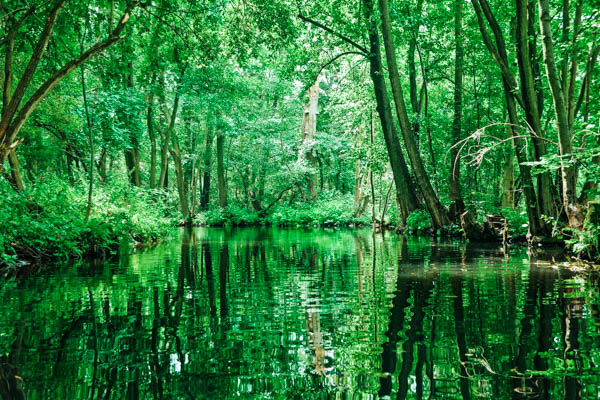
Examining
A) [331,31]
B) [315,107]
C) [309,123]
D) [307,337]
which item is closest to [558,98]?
[307,337]

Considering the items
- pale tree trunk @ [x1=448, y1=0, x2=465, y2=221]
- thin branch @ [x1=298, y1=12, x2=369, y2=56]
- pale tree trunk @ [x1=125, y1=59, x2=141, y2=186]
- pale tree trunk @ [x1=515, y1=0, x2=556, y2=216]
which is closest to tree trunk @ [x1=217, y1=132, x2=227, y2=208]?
pale tree trunk @ [x1=125, y1=59, x2=141, y2=186]

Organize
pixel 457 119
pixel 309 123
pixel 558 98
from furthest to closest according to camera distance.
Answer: pixel 309 123, pixel 457 119, pixel 558 98

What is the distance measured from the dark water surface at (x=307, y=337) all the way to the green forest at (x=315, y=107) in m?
3.18

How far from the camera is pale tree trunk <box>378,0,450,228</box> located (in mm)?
16469

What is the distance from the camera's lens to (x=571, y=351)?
10.8 ft

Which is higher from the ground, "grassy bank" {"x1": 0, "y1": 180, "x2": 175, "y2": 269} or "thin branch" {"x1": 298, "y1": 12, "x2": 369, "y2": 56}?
"thin branch" {"x1": 298, "y1": 12, "x2": 369, "y2": 56}

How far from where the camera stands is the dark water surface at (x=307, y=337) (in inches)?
110

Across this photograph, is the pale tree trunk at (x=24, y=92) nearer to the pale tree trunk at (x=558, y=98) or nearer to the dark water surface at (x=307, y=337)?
the dark water surface at (x=307, y=337)

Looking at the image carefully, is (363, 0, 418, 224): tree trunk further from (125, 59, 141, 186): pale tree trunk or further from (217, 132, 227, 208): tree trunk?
(217, 132, 227, 208): tree trunk

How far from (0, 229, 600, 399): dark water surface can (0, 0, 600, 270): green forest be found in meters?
3.18

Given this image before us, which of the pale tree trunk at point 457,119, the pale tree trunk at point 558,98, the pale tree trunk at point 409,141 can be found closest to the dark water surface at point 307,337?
the pale tree trunk at point 558,98

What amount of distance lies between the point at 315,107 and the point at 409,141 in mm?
19270

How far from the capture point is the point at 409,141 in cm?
1659

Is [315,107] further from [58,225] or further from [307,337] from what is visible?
[307,337]
